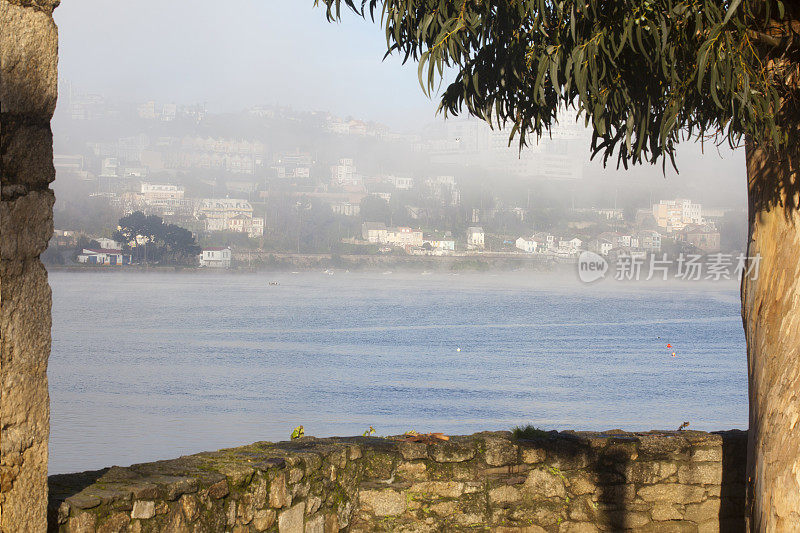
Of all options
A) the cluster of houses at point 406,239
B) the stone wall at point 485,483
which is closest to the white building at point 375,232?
the cluster of houses at point 406,239

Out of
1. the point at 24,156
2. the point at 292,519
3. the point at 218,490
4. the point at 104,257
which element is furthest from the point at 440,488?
the point at 104,257

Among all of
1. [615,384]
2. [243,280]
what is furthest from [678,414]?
[243,280]

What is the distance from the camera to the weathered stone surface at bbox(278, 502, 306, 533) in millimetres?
4641

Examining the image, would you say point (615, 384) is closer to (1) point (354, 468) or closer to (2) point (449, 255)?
(1) point (354, 468)

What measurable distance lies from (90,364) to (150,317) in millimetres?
32677

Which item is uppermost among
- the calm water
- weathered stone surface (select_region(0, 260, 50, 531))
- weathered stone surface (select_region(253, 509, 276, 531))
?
weathered stone surface (select_region(0, 260, 50, 531))

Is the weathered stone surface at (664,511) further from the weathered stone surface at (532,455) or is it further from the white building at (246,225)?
the white building at (246,225)

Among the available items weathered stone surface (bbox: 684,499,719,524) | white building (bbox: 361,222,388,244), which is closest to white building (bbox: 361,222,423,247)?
white building (bbox: 361,222,388,244)

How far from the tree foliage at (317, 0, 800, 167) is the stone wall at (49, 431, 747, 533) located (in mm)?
1977

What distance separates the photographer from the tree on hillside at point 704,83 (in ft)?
14.7

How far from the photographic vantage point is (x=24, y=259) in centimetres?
296

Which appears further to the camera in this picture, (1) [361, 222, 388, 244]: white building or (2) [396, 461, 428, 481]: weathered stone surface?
(1) [361, 222, 388, 244]: white building

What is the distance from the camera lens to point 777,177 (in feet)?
16.8

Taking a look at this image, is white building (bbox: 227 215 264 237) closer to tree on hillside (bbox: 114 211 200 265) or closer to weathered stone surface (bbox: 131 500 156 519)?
tree on hillside (bbox: 114 211 200 265)
